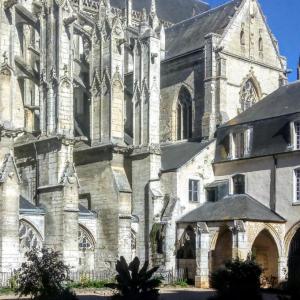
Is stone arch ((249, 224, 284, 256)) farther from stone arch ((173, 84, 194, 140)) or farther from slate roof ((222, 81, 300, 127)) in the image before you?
stone arch ((173, 84, 194, 140))

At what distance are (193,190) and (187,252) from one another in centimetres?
346

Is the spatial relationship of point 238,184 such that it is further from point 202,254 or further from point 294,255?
point 202,254

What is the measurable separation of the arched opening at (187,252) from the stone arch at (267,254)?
3005mm

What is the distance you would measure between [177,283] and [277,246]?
5.16 metres

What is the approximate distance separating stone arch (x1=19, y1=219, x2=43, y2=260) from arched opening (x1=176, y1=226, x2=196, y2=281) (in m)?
7.47

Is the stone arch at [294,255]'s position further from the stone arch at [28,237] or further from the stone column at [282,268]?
the stone arch at [28,237]

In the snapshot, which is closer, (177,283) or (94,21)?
(177,283)

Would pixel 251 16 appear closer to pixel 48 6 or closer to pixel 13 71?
pixel 48 6

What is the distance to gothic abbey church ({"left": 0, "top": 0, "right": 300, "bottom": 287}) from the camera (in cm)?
3416

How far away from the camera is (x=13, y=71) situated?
1356 inches

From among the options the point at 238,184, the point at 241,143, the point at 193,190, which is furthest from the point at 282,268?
the point at 241,143

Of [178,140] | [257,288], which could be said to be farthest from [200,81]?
[257,288]

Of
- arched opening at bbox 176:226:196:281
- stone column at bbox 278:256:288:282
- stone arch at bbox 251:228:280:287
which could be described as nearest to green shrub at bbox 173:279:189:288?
arched opening at bbox 176:226:196:281

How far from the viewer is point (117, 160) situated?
37.5 meters
